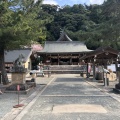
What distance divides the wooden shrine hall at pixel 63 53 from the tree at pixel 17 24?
35.4 metres

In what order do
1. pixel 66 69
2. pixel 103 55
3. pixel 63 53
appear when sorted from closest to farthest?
pixel 103 55 < pixel 66 69 < pixel 63 53

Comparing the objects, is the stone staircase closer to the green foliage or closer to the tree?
the tree

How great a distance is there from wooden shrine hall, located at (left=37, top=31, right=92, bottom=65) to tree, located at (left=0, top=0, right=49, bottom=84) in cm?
3536

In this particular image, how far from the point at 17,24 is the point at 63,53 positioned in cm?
4065

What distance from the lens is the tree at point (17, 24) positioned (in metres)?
17.2

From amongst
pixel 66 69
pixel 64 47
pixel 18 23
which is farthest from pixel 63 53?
pixel 18 23

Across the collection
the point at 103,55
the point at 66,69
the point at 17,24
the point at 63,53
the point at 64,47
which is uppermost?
the point at 64,47

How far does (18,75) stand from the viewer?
1711 centimetres

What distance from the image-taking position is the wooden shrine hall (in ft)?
188

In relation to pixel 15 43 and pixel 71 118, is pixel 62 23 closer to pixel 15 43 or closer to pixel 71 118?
pixel 15 43

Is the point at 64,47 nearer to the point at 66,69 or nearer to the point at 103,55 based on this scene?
the point at 66,69

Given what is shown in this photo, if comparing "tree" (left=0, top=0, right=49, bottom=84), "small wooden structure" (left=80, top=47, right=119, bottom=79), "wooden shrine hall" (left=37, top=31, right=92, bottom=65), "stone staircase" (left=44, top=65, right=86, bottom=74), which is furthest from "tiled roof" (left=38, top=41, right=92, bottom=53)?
"tree" (left=0, top=0, right=49, bottom=84)

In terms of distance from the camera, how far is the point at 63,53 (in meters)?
57.6

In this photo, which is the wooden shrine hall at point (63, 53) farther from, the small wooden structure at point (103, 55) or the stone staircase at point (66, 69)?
the small wooden structure at point (103, 55)
